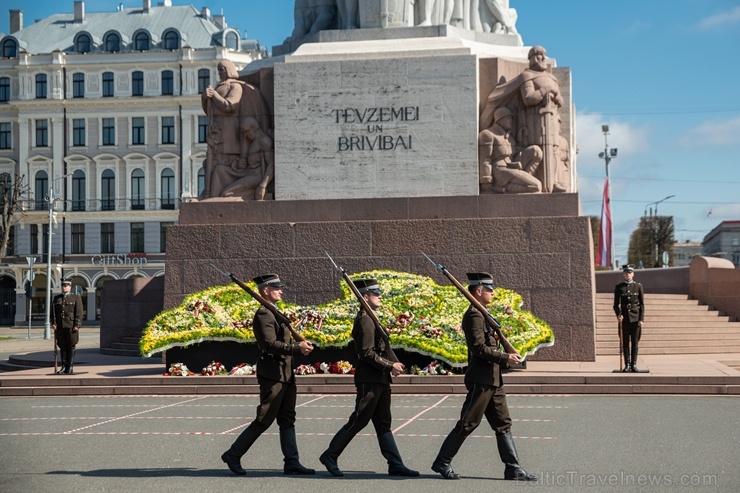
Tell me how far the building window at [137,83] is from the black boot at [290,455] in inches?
2279

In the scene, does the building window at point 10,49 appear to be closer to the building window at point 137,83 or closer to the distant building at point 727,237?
the building window at point 137,83

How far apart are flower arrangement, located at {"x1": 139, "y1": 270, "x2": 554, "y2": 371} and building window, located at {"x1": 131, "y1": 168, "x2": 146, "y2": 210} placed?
159 feet

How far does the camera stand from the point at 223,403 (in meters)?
15.5

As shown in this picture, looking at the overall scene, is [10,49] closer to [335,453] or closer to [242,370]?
[242,370]

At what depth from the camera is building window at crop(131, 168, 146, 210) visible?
217 ft

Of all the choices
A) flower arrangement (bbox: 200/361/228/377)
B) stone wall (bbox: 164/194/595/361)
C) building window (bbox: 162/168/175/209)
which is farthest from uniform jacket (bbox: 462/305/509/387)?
building window (bbox: 162/168/175/209)

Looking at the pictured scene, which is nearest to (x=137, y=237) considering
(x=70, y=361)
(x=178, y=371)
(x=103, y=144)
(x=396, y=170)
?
(x=103, y=144)

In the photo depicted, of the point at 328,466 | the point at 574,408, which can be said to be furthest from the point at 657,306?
the point at 328,466

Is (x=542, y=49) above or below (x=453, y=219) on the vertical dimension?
above

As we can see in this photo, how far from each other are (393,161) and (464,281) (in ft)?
8.04

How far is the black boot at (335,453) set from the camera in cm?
980

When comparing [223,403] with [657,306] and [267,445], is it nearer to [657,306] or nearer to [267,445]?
[267,445]

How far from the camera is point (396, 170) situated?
20.8m

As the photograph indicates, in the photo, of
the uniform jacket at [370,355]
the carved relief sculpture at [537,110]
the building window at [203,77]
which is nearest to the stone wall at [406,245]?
the carved relief sculpture at [537,110]
